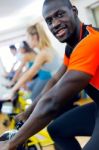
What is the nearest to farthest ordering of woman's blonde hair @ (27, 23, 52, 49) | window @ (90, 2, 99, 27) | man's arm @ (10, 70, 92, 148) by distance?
1. man's arm @ (10, 70, 92, 148)
2. woman's blonde hair @ (27, 23, 52, 49)
3. window @ (90, 2, 99, 27)

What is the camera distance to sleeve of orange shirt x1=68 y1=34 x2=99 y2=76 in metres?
1.72

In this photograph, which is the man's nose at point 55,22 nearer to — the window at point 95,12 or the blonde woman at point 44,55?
the blonde woman at point 44,55

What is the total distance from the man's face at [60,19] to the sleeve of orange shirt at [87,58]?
0.20 metres

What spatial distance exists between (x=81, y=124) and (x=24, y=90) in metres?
3.28

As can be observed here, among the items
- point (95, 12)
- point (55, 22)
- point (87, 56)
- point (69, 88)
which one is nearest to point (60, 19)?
point (55, 22)

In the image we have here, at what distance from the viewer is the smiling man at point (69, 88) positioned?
66.1 inches

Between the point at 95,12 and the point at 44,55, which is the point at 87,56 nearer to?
the point at 44,55

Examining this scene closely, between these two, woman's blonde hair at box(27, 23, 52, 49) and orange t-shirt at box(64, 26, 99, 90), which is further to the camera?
woman's blonde hair at box(27, 23, 52, 49)

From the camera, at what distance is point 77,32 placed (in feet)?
6.36

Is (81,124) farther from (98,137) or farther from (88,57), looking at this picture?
(88,57)

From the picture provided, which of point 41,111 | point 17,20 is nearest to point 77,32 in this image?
point 41,111

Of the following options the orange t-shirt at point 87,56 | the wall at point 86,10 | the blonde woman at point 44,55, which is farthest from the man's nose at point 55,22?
the wall at point 86,10

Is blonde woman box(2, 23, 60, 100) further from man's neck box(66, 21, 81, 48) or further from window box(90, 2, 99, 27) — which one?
window box(90, 2, 99, 27)

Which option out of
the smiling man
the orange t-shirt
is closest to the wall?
the smiling man
